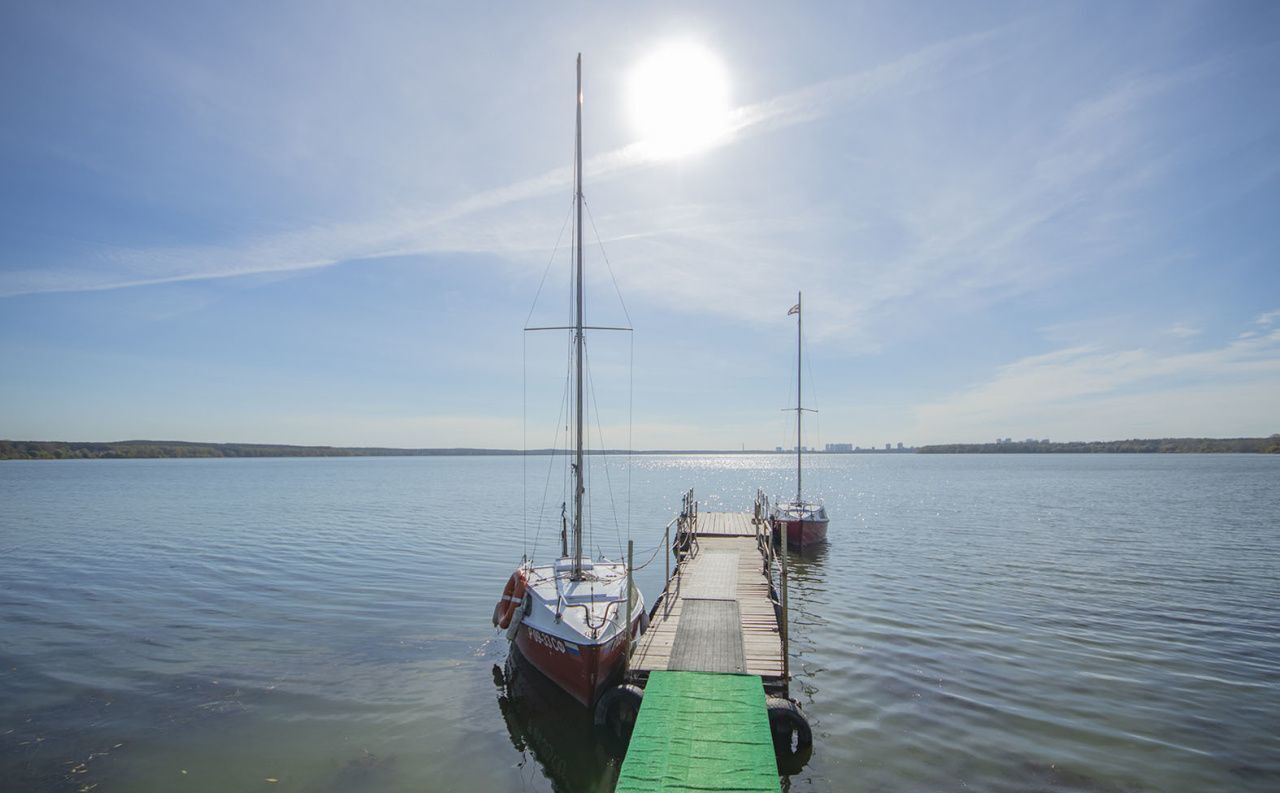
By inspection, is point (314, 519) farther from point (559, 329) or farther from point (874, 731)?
point (874, 731)

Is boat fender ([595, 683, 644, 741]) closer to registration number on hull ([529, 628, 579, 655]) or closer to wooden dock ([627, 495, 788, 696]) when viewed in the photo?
wooden dock ([627, 495, 788, 696])

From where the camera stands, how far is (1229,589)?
22984 millimetres

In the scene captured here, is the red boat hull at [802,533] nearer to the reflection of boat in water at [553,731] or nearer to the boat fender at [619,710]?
the reflection of boat in water at [553,731]

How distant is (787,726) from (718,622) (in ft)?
15.0

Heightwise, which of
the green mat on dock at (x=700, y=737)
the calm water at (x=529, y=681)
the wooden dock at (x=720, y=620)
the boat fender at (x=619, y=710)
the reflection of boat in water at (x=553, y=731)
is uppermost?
the wooden dock at (x=720, y=620)

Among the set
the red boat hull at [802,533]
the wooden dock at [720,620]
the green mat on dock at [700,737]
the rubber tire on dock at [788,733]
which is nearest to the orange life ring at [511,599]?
the wooden dock at [720,620]

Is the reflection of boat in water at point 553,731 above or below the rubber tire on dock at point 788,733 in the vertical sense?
below

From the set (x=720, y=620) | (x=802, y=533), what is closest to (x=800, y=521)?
(x=802, y=533)

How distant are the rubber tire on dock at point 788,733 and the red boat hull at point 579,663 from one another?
3.40 metres

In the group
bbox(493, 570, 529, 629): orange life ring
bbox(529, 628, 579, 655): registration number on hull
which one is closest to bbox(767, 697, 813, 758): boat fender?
bbox(529, 628, 579, 655): registration number on hull

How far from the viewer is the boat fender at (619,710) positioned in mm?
12203

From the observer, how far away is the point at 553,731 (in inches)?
527

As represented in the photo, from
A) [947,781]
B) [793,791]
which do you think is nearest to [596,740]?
[793,791]

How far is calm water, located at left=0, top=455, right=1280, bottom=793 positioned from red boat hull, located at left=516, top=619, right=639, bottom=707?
2.65 feet
